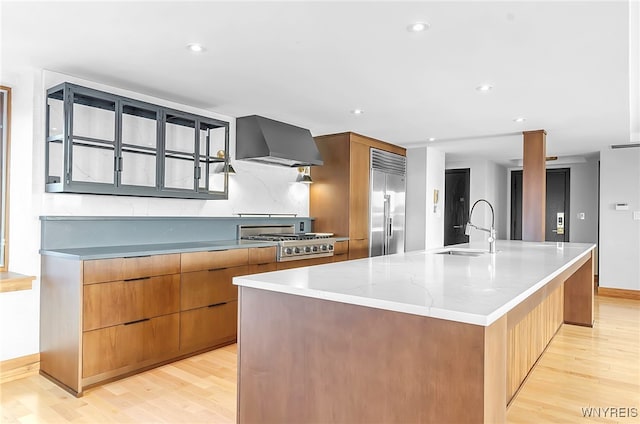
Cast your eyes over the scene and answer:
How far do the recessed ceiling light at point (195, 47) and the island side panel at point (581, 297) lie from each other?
4.23 metres

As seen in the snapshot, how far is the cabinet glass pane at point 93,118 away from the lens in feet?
10.9

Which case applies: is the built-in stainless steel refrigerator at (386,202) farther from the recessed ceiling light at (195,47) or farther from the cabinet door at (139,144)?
the recessed ceiling light at (195,47)

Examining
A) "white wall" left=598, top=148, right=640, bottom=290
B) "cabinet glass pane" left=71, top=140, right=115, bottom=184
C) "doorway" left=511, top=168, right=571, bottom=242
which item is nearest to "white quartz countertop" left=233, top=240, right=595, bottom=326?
"cabinet glass pane" left=71, top=140, right=115, bottom=184

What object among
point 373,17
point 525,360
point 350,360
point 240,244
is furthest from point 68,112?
point 525,360

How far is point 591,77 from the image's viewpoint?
125 inches

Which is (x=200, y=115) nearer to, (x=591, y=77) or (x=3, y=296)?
(x=3, y=296)

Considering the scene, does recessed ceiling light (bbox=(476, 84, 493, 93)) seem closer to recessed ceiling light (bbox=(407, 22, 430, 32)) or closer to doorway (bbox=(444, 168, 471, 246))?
recessed ceiling light (bbox=(407, 22, 430, 32))

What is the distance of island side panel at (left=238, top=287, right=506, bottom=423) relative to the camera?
1371 mm

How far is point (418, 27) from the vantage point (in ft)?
7.73

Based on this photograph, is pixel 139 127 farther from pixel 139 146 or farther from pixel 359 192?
→ pixel 359 192

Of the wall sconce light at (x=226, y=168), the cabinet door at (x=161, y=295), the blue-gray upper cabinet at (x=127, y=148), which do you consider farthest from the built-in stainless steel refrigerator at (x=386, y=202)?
the cabinet door at (x=161, y=295)

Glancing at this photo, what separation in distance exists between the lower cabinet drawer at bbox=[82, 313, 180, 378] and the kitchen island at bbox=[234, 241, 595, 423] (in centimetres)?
144

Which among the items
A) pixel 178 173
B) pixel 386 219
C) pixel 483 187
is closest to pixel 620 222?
pixel 483 187

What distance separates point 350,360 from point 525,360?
1937mm
